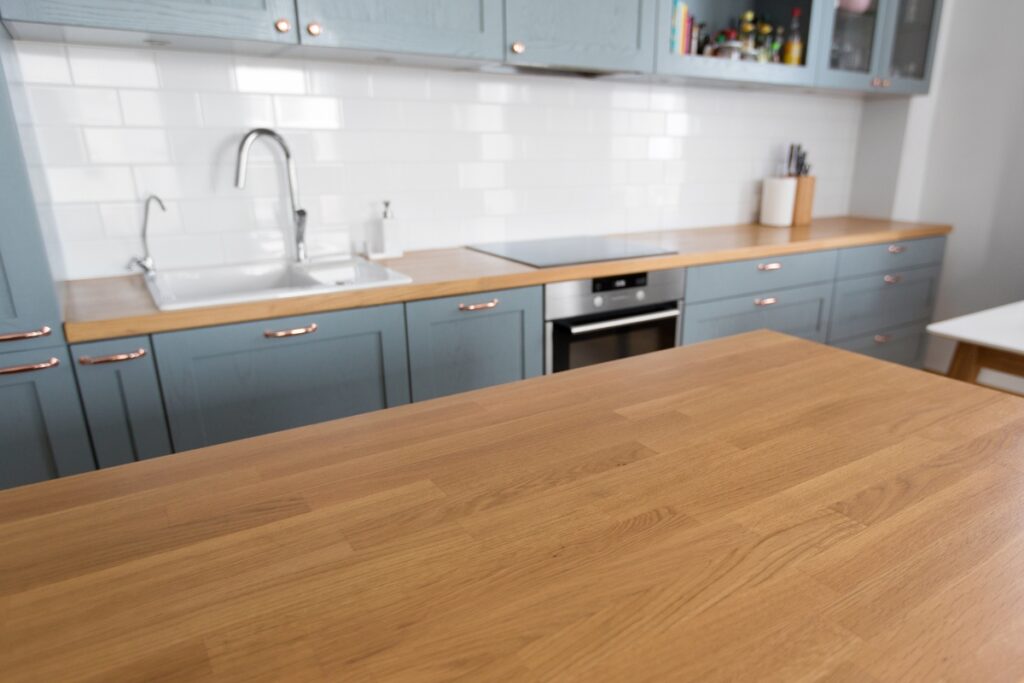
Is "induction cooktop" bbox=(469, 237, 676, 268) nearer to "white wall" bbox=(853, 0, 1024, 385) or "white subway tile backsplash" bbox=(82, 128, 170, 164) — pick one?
"white subway tile backsplash" bbox=(82, 128, 170, 164)

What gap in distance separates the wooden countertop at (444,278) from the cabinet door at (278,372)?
40mm

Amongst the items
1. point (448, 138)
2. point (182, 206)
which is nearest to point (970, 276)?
point (448, 138)

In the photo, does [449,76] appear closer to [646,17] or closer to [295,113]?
[295,113]

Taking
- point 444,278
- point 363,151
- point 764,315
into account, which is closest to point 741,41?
point 764,315

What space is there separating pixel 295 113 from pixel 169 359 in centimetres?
99

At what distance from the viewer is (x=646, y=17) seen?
2410mm

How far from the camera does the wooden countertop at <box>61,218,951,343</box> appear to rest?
5.30ft

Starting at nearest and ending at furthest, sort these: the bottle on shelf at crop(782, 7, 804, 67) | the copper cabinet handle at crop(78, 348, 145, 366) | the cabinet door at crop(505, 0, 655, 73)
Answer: the copper cabinet handle at crop(78, 348, 145, 366) < the cabinet door at crop(505, 0, 655, 73) < the bottle on shelf at crop(782, 7, 804, 67)

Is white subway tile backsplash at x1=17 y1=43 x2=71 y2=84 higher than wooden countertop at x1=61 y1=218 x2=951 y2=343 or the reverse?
higher

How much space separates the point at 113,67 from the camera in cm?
192

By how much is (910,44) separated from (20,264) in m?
3.83

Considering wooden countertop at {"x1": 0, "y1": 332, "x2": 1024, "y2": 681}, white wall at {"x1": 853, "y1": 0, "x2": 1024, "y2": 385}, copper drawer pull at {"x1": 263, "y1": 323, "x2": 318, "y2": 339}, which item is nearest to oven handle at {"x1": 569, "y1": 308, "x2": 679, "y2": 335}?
copper drawer pull at {"x1": 263, "y1": 323, "x2": 318, "y2": 339}

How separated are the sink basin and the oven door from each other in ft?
1.93

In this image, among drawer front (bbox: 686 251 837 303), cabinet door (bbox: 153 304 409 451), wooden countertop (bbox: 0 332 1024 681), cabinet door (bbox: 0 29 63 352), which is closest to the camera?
wooden countertop (bbox: 0 332 1024 681)
